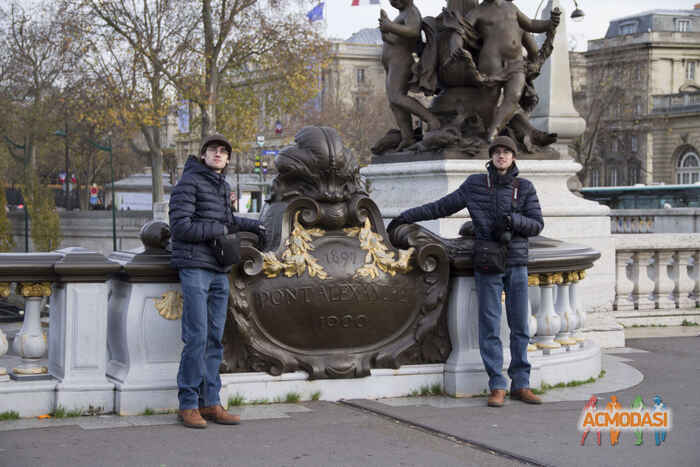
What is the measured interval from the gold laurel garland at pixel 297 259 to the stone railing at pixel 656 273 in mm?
6266

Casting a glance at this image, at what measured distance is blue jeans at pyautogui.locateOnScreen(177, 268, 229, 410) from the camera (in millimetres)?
7250

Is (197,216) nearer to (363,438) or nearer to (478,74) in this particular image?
(363,438)

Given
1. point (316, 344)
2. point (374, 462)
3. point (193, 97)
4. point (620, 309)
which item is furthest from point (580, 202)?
point (193, 97)

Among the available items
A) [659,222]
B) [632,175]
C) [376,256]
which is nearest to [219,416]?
[376,256]

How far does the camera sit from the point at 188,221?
283 inches

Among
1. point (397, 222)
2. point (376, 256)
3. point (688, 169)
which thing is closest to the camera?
point (376, 256)

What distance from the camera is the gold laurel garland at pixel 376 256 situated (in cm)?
829

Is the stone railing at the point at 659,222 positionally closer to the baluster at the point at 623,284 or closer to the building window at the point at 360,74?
the baluster at the point at 623,284

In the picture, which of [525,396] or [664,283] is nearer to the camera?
[525,396]

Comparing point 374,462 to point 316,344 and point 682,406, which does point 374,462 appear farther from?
point 682,406

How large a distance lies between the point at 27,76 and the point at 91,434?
53.6m

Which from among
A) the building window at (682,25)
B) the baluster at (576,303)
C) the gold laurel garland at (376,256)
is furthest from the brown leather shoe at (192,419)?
the building window at (682,25)

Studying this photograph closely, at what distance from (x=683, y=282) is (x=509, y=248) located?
6579 millimetres

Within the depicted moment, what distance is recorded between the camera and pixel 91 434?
272 inches
